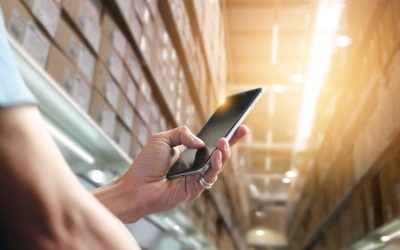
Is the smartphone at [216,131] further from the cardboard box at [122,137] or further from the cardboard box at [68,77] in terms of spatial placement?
the cardboard box at [122,137]

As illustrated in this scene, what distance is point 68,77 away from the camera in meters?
1.57

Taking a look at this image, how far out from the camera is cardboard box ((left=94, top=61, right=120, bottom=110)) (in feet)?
6.04

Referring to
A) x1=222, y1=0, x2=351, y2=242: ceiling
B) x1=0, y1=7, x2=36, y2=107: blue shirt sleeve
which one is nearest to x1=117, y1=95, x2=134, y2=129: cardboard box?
x1=0, y1=7, x2=36, y2=107: blue shirt sleeve

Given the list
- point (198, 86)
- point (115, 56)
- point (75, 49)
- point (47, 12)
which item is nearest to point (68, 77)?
point (75, 49)

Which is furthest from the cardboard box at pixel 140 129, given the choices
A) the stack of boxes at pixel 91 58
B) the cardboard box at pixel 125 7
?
the cardboard box at pixel 125 7

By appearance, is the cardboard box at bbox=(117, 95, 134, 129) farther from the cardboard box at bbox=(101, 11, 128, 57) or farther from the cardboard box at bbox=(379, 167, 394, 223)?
the cardboard box at bbox=(379, 167, 394, 223)

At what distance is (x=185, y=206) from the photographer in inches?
143

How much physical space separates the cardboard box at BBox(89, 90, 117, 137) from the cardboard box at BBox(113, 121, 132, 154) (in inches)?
2.5

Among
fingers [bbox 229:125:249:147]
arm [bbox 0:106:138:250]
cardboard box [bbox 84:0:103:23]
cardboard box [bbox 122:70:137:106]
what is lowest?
arm [bbox 0:106:138:250]

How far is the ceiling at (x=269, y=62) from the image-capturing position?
6238 millimetres

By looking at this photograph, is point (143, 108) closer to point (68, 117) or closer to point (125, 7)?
point (125, 7)

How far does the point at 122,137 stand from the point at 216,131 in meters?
1.04

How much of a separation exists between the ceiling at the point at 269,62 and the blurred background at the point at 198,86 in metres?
0.03

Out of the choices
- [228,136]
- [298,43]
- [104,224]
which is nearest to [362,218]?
[228,136]
